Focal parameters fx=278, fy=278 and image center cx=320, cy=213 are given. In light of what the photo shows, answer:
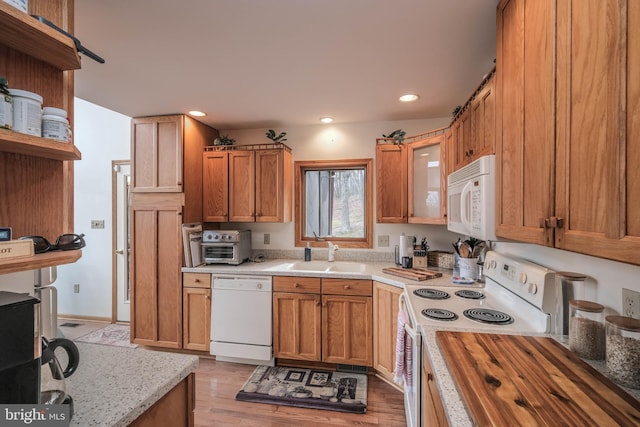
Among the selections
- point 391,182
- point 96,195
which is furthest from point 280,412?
point 96,195

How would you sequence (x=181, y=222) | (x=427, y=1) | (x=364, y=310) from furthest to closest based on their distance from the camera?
(x=181, y=222) → (x=364, y=310) → (x=427, y=1)

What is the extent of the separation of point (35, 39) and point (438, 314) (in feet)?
6.41

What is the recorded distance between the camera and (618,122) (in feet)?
2.15

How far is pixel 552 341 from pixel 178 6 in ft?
7.48

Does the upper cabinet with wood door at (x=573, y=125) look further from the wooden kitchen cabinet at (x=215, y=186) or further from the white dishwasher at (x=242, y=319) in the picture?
the wooden kitchen cabinet at (x=215, y=186)

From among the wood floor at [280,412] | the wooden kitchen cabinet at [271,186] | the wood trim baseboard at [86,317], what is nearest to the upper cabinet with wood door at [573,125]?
the wood floor at [280,412]

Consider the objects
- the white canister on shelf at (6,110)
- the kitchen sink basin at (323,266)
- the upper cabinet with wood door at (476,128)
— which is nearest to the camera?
the white canister on shelf at (6,110)

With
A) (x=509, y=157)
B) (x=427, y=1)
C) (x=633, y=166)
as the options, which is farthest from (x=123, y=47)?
(x=633, y=166)

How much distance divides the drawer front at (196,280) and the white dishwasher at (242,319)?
11 centimetres

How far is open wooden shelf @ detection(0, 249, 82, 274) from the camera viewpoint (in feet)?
2.34

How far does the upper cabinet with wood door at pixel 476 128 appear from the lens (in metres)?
1.50

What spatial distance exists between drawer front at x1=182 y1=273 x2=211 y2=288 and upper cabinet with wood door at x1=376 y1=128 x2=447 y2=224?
6.02ft

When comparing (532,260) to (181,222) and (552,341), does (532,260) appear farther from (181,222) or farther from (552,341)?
(181,222)

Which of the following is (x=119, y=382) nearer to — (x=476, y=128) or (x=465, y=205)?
(x=465, y=205)
